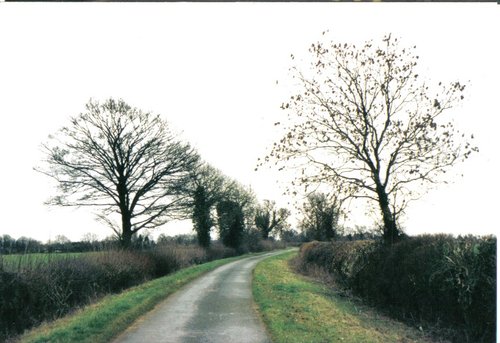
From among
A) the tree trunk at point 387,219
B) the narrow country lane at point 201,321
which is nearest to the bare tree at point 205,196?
the narrow country lane at point 201,321

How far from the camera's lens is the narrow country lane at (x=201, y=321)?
29.1 feet

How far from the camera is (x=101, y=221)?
1221 inches

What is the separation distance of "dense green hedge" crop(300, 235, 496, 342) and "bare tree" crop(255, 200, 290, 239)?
221 feet

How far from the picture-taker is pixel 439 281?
1053 cm

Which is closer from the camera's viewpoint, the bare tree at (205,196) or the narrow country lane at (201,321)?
the narrow country lane at (201,321)

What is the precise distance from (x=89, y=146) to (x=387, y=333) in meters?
25.9

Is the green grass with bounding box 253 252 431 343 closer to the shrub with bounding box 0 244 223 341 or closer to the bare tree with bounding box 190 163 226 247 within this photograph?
the shrub with bounding box 0 244 223 341

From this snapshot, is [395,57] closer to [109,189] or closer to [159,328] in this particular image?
[159,328]

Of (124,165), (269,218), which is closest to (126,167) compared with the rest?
(124,165)

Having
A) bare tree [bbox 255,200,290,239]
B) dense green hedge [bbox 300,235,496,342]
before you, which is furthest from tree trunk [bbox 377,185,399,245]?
bare tree [bbox 255,200,290,239]

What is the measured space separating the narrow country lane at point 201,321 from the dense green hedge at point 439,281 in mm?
4698

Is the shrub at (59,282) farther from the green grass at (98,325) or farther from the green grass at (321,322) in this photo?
the green grass at (321,322)

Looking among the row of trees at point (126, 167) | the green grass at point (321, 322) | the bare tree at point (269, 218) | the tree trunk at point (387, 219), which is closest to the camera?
the green grass at point (321, 322)

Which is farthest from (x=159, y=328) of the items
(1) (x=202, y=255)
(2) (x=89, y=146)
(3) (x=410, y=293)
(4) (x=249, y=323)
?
(1) (x=202, y=255)
